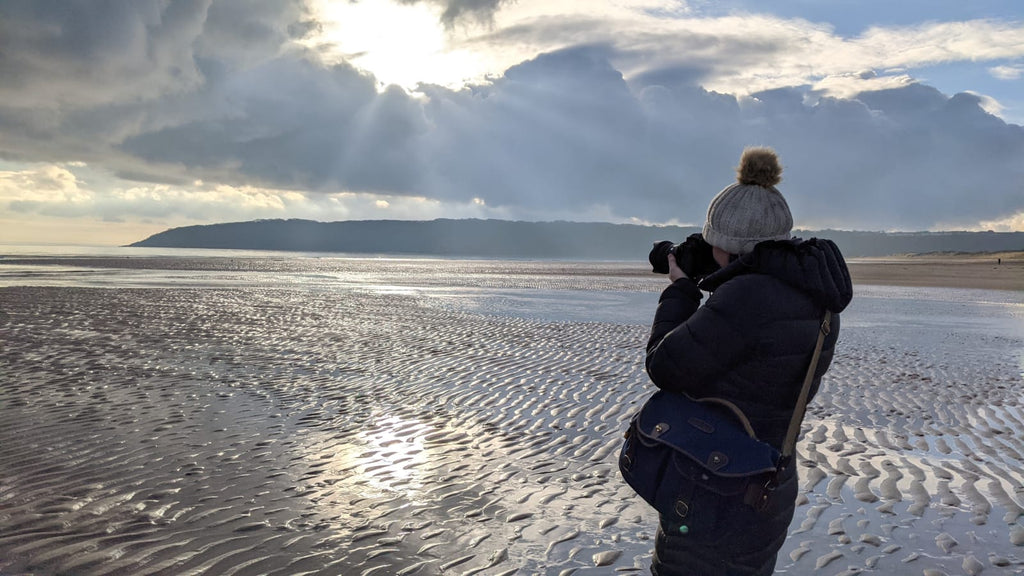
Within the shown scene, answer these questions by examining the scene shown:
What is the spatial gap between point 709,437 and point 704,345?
12.9 inches

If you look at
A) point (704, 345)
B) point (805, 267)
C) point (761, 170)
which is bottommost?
point (704, 345)

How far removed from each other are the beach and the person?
2.22m

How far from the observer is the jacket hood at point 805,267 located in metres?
2.27

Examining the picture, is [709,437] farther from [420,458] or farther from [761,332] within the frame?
[420,458]

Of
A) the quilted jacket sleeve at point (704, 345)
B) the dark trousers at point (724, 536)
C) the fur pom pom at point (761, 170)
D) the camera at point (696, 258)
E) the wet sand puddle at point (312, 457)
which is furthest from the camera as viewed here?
the wet sand puddle at point (312, 457)

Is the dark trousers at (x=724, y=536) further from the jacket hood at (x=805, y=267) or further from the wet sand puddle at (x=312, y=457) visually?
the wet sand puddle at (x=312, y=457)

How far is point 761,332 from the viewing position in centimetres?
227

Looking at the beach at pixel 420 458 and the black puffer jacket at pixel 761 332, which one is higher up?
the black puffer jacket at pixel 761 332

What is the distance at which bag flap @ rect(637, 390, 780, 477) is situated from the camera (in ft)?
7.61

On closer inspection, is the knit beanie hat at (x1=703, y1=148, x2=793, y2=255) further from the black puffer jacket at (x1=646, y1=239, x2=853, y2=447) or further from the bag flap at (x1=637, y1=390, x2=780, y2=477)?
the bag flap at (x1=637, y1=390, x2=780, y2=477)

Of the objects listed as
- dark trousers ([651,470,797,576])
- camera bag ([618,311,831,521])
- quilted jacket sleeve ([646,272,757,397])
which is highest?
quilted jacket sleeve ([646,272,757,397])

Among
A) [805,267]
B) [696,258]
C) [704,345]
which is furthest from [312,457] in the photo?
[805,267]

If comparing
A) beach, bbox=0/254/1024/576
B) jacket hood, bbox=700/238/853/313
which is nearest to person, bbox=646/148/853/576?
jacket hood, bbox=700/238/853/313

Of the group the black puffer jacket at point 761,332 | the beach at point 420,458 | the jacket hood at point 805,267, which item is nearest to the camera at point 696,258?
the black puffer jacket at point 761,332
